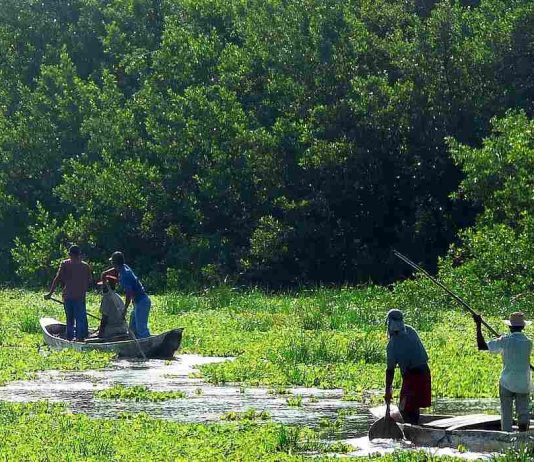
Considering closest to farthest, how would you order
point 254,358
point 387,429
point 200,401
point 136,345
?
point 387,429
point 200,401
point 254,358
point 136,345

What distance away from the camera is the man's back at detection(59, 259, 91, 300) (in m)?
23.0

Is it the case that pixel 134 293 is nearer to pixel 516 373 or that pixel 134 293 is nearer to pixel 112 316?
pixel 112 316

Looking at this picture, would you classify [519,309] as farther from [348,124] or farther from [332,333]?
[348,124]

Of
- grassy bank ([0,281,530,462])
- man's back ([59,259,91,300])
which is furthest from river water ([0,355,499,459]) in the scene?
man's back ([59,259,91,300])

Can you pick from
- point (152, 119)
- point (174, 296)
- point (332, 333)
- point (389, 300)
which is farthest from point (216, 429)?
point (152, 119)

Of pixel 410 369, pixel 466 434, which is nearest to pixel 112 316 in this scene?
pixel 410 369

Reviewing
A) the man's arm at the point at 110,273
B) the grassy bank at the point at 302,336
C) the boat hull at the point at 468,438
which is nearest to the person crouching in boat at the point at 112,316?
the man's arm at the point at 110,273

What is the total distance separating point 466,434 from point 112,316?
11.0 m

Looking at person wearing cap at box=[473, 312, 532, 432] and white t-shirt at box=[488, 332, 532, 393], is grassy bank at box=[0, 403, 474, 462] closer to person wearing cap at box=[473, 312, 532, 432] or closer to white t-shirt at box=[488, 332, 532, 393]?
person wearing cap at box=[473, 312, 532, 432]

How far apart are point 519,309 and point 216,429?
46.4ft

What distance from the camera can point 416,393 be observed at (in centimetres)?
1422

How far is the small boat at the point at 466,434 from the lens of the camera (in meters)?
12.6

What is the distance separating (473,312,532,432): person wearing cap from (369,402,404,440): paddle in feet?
4.00

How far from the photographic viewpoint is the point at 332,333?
24.7 metres
